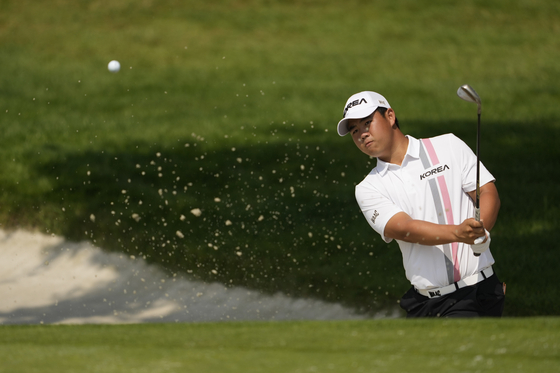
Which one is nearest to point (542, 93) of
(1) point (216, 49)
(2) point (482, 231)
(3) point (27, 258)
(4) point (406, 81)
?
(4) point (406, 81)

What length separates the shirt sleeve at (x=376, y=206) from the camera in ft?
12.2

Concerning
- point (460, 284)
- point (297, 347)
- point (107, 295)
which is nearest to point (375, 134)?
point (460, 284)

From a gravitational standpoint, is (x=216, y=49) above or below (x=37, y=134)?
above

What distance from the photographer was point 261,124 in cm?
1220

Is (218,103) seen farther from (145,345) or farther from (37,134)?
(145,345)

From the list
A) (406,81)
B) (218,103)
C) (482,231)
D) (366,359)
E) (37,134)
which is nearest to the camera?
(366,359)

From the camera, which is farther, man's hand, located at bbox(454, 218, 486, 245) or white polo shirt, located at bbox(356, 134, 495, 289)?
white polo shirt, located at bbox(356, 134, 495, 289)

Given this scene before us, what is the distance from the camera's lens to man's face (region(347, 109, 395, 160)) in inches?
153

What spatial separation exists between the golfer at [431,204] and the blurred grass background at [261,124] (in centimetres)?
280

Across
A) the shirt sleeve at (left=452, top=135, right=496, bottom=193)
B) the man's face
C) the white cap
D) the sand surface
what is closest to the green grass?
the shirt sleeve at (left=452, top=135, right=496, bottom=193)

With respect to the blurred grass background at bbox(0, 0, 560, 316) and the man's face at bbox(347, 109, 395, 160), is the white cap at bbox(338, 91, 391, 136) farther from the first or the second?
the blurred grass background at bbox(0, 0, 560, 316)

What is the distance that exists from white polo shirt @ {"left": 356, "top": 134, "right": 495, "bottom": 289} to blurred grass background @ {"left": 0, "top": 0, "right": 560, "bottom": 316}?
2857mm

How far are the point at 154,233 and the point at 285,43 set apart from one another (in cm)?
1114

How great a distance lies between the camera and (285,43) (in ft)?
59.9
